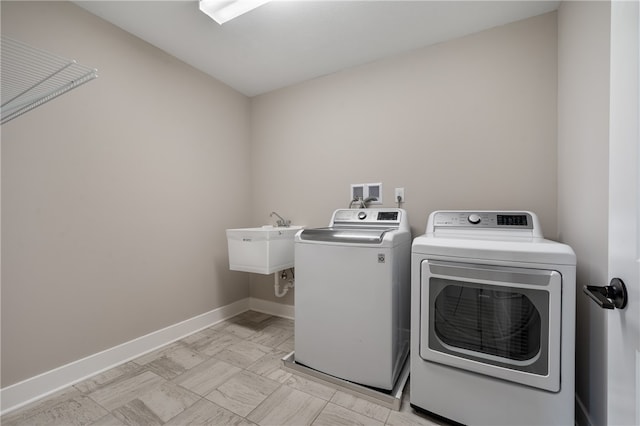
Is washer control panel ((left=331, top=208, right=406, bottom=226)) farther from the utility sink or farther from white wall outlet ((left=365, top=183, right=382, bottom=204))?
the utility sink

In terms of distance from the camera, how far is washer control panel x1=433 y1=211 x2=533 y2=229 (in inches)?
61.2

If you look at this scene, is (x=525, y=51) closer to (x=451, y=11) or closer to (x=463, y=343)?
(x=451, y=11)

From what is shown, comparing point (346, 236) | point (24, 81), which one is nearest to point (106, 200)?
point (24, 81)

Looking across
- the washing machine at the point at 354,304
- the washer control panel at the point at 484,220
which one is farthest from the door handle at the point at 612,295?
the washer control panel at the point at 484,220

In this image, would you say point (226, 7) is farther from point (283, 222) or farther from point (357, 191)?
point (283, 222)

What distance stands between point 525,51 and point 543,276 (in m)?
1.56

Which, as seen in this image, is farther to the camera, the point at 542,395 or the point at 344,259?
the point at 344,259

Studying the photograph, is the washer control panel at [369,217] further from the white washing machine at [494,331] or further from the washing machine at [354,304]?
the white washing machine at [494,331]

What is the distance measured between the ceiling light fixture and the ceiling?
0.41ft

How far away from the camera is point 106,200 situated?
5.77 feet

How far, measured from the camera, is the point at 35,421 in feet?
4.27

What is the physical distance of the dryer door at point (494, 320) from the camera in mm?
1079

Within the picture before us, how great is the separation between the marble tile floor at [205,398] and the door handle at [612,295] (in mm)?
1111

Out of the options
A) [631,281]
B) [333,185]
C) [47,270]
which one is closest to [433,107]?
[333,185]
